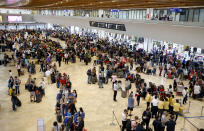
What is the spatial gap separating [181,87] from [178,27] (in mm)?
3908

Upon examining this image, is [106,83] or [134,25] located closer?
[106,83]

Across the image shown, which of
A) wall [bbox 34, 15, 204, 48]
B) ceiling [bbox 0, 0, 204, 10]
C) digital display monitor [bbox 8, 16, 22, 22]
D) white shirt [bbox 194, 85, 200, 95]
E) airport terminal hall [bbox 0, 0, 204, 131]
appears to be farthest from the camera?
digital display monitor [bbox 8, 16, 22, 22]

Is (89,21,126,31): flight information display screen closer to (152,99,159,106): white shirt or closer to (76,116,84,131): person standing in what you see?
(152,99,159,106): white shirt

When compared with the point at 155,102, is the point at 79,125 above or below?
below

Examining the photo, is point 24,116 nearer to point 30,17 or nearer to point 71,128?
point 71,128

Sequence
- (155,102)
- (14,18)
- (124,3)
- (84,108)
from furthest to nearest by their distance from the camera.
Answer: (14,18)
(124,3)
(84,108)
(155,102)

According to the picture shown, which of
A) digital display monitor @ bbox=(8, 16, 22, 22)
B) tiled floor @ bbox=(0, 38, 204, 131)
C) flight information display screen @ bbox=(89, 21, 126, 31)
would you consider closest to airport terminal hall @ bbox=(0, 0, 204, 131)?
tiled floor @ bbox=(0, 38, 204, 131)

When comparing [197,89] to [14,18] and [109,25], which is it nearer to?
[109,25]

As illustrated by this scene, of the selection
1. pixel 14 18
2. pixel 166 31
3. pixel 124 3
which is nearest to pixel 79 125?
pixel 166 31

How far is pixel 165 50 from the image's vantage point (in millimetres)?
25422

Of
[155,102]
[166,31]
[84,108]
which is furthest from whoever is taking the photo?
[166,31]

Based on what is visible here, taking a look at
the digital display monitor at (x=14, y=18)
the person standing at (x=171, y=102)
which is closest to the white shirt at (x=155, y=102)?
the person standing at (x=171, y=102)

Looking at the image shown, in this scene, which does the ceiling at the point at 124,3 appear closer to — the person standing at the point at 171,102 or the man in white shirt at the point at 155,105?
the person standing at the point at 171,102

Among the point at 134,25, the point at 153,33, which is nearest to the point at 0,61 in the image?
the point at 134,25
